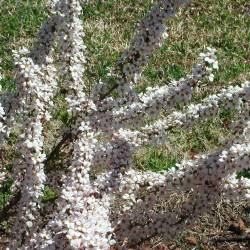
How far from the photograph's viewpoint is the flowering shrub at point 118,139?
3.25 m

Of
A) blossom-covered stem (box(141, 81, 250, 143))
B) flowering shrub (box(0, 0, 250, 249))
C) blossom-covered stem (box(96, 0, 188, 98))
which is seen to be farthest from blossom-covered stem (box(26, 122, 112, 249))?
blossom-covered stem (box(96, 0, 188, 98))

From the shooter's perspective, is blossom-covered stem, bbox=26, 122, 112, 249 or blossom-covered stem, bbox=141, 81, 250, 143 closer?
blossom-covered stem, bbox=26, 122, 112, 249

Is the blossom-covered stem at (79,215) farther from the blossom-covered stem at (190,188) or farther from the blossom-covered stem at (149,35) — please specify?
the blossom-covered stem at (149,35)

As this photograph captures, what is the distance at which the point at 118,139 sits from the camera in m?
3.63

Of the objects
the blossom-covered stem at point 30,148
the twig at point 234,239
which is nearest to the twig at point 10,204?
the blossom-covered stem at point 30,148

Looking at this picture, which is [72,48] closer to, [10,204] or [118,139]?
[118,139]

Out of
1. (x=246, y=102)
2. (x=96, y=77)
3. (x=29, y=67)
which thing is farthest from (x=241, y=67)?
(x=29, y=67)

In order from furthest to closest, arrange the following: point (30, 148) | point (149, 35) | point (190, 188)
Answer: point (149, 35)
point (190, 188)
point (30, 148)

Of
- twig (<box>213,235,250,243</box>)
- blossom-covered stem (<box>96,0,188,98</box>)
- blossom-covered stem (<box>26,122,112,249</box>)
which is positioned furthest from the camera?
twig (<box>213,235,250,243</box>)

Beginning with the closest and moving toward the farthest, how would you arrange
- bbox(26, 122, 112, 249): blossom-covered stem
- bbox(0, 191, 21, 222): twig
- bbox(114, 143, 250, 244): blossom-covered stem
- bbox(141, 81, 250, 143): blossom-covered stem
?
bbox(26, 122, 112, 249): blossom-covered stem < bbox(114, 143, 250, 244): blossom-covered stem < bbox(141, 81, 250, 143): blossom-covered stem < bbox(0, 191, 21, 222): twig

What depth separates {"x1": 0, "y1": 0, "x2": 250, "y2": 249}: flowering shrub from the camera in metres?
3.25

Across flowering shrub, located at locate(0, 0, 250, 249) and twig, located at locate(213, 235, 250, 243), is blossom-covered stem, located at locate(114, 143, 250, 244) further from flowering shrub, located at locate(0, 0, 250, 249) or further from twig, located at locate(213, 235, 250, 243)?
twig, located at locate(213, 235, 250, 243)

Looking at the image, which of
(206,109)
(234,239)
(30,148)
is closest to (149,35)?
(206,109)

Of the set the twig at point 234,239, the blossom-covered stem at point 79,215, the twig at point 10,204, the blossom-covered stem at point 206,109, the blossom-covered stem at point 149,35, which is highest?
the blossom-covered stem at point 149,35
